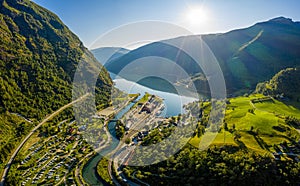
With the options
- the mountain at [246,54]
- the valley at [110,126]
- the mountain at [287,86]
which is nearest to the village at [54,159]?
the valley at [110,126]

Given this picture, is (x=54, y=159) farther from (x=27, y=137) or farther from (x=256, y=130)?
(x=256, y=130)

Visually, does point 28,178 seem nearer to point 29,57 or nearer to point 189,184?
point 189,184

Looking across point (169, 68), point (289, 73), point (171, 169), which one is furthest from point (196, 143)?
point (169, 68)

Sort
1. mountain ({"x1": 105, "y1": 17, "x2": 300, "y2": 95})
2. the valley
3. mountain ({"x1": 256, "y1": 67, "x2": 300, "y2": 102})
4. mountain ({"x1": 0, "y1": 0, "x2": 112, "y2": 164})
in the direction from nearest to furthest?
the valley, mountain ({"x1": 0, "y1": 0, "x2": 112, "y2": 164}), mountain ({"x1": 256, "y1": 67, "x2": 300, "y2": 102}), mountain ({"x1": 105, "y1": 17, "x2": 300, "y2": 95})

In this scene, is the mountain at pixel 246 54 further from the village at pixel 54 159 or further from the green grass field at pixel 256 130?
the village at pixel 54 159

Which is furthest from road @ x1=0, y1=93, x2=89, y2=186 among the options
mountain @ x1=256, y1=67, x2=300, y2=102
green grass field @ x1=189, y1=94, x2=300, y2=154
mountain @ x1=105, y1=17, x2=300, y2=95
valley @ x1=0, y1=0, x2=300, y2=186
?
mountain @ x1=105, y1=17, x2=300, y2=95

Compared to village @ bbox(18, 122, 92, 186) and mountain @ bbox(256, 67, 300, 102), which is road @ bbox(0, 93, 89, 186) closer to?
village @ bbox(18, 122, 92, 186)
